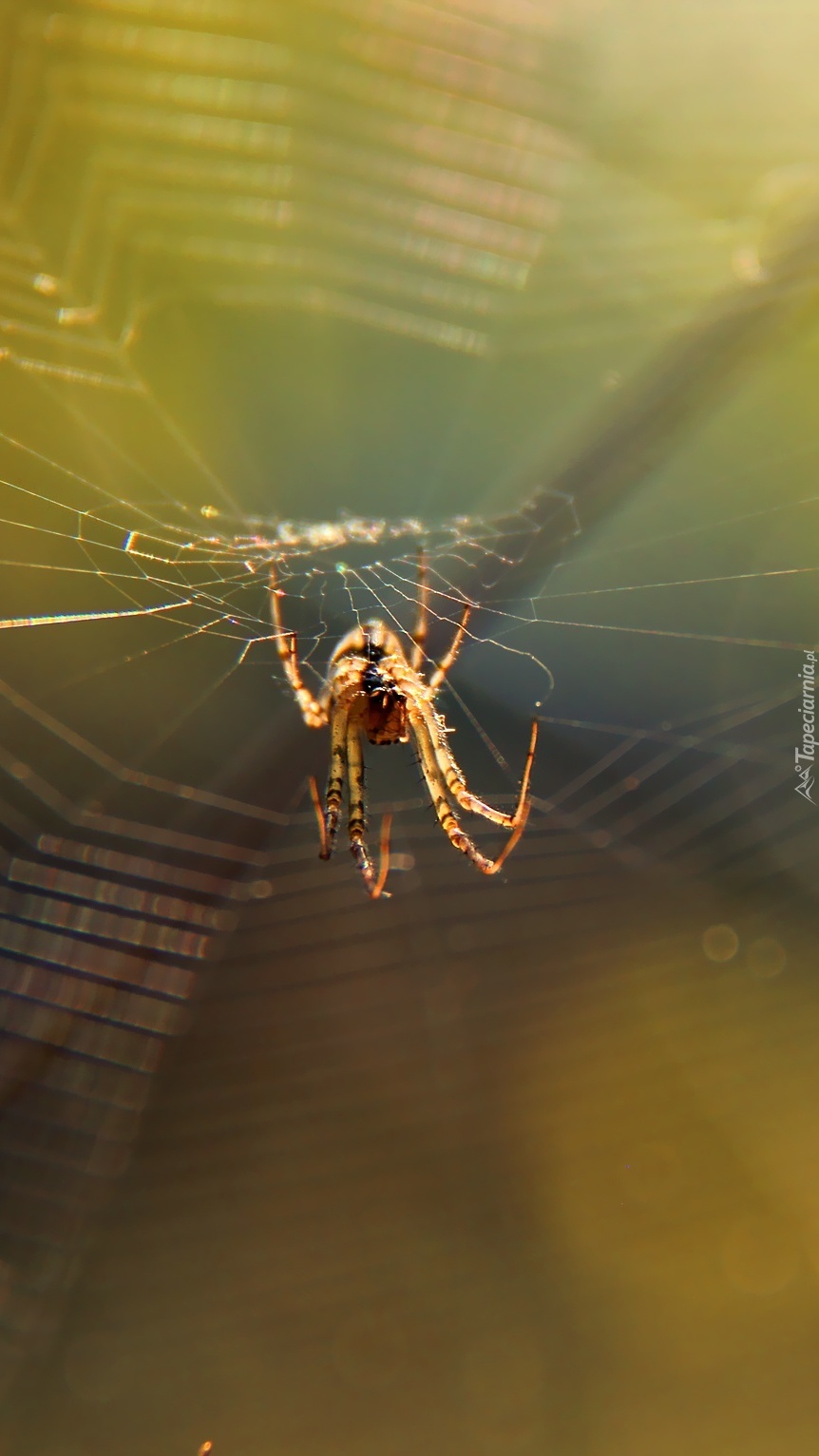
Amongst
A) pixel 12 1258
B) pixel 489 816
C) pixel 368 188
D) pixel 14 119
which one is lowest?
pixel 12 1258

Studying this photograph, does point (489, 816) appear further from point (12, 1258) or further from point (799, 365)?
point (12, 1258)

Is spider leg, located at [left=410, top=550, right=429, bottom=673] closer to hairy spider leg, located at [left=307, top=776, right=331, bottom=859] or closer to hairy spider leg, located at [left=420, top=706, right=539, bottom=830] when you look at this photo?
hairy spider leg, located at [left=420, top=706, right=539, bottom=830]

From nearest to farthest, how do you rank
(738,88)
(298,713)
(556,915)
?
(738,88) < (298,713) < (556,915)

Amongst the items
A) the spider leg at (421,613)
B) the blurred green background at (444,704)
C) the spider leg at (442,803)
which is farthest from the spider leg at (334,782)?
the spider leg at (421,613)

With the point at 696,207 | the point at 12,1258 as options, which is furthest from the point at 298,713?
the point at 12,1258
